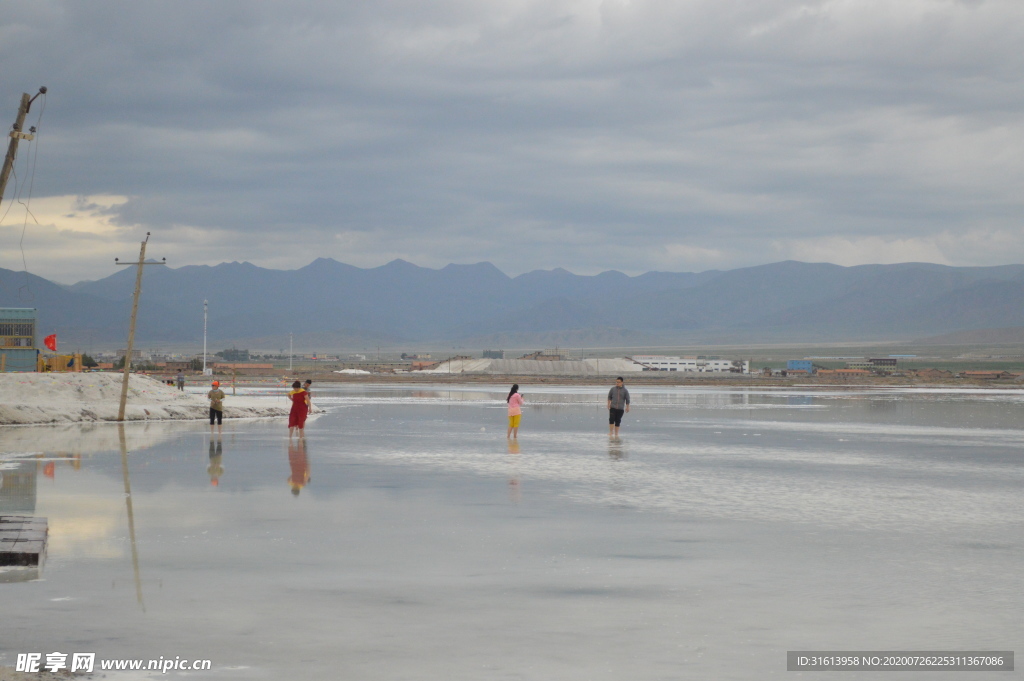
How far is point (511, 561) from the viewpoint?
10.4 metres

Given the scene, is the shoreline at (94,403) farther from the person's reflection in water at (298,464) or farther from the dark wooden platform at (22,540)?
the dark wooden platform at (22,540)

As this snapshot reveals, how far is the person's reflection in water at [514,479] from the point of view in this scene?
15.2 m

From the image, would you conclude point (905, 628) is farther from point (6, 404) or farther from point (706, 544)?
→ point (6, 404)

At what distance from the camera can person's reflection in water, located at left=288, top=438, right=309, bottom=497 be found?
53.9 ft

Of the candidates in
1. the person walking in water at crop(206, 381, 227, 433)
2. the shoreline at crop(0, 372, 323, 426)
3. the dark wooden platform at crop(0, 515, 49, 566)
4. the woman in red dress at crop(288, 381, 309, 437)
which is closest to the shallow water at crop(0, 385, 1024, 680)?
the dark wooden platform at crop(0, 515, 49, 566)

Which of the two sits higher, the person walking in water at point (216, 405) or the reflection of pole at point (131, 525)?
the person walking in water at point (216, 405)

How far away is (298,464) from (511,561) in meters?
10.1

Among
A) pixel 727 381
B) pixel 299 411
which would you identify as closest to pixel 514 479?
pixel 299 411

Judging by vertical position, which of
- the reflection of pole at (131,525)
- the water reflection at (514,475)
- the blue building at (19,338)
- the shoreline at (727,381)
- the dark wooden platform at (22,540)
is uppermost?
the blue building at (19,338)

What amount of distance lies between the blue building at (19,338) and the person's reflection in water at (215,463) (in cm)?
3714

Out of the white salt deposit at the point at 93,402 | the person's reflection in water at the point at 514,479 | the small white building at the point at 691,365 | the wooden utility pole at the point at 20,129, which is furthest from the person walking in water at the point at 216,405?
the small white building at the point at 691,365

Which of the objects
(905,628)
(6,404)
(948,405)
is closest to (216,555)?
(905,628)

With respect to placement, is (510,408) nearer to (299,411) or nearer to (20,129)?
(299,411)

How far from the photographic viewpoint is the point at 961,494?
15992 millimetres
